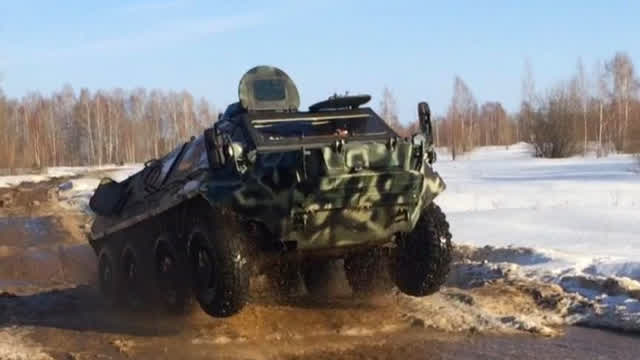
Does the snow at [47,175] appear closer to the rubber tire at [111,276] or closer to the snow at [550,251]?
the snow at [550,251]

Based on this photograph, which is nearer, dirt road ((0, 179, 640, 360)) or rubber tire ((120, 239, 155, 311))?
dirt road ((0, 179, 640, 360))

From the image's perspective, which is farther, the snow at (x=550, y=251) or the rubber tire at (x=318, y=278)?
the rubber tire at (x=318, y=278)

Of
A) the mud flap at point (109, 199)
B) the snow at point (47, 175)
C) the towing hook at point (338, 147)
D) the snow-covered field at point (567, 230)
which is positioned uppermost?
the towing hook at point (338, 147)

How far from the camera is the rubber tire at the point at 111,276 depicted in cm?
1070

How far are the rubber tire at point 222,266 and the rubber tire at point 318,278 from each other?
1.76 meters

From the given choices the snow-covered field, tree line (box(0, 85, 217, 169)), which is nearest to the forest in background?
tree line (box(0, 85, 217, 169))

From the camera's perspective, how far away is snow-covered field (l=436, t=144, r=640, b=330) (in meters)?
9.63

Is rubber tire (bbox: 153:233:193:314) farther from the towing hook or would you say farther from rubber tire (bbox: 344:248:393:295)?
the towing hook

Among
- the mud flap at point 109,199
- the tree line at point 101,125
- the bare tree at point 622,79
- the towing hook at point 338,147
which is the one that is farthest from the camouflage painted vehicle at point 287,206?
the tree line at point 101,125

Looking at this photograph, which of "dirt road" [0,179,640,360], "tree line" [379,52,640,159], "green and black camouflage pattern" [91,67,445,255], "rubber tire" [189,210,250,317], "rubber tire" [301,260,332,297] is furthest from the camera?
"tree line" [379,52,640,159]

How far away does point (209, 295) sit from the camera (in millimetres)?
7883

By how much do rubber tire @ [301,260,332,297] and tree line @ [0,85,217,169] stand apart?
8817cm

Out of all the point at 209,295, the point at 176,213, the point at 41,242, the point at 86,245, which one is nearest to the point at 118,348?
the point at 209,295

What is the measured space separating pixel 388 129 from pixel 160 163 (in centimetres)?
269
